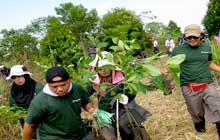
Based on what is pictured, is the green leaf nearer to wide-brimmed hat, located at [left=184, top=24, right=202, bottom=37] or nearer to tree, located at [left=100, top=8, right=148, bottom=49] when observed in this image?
wide-brimmed hat, located at [left=184, top=24, right=202, bottom=37]

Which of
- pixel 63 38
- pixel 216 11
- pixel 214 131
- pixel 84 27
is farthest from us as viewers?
pixel 84 27

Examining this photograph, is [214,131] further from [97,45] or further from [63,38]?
[63,38]

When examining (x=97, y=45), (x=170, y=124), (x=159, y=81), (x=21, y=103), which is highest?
(x=97, y=45)

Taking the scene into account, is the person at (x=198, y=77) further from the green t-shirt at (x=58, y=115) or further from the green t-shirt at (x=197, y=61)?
the green t-shirt at (x=58, y=115)

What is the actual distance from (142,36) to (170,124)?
20122 mm

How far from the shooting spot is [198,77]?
463 centimetres

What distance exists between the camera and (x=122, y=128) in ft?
13.9

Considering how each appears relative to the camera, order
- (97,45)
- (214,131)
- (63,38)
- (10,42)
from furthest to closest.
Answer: (10,42), (63,38), (214,131), (97,45)

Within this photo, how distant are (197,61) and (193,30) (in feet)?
1.35

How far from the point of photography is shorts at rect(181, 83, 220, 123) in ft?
14.6

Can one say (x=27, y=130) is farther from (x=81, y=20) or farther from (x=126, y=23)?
(x=81, y=20)

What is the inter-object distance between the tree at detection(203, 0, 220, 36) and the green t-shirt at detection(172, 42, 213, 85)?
45.2 ft

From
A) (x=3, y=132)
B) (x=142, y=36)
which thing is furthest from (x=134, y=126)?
(x=142, y=36)

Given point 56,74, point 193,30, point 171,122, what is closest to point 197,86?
point 193,30
